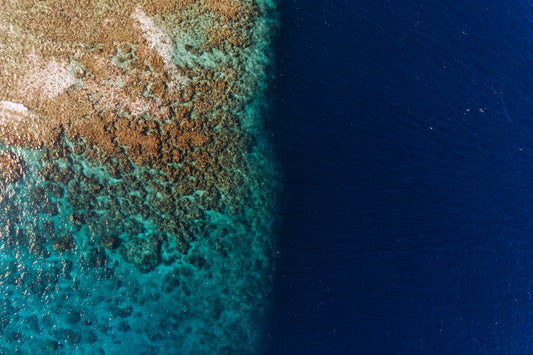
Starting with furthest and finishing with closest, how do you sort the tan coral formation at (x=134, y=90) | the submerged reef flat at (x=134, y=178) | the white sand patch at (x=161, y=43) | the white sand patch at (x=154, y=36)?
the white sand patch at (x=154, y=36), the white sand patch at (x=161, y=43), the tan coral formation at (x=134, y=90), the submerged reef flat at (x=134, y=178)

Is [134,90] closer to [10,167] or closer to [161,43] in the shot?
[161,43]

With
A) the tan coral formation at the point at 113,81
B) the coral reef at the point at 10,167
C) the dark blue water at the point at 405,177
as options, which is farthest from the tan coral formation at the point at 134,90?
the dark blue water at the point at 405,177

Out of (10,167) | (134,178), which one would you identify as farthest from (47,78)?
(134,178)

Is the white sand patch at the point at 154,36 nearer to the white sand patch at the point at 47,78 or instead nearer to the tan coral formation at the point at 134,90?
the tan coral formation at the point at 134,90

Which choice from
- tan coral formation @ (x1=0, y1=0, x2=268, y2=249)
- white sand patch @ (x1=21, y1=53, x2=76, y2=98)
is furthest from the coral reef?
white sand patch @ (x1=21, y1=53, x2=76, y2=98)

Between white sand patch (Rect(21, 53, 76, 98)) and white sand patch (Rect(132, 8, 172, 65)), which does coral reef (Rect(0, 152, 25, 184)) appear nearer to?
white sand patch (Rect(21, 53, 76, 98))

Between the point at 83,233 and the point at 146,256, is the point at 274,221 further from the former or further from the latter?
the point at 83,233
